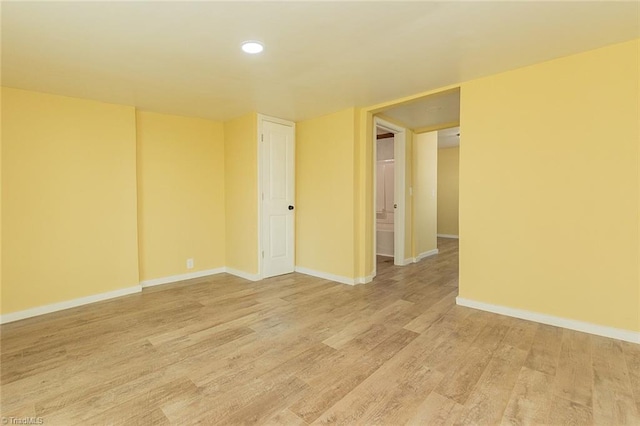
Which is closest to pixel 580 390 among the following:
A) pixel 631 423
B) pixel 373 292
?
pixel 631 423

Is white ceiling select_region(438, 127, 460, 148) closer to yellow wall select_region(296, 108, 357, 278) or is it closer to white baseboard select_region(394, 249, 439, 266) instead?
white baseboard select_region(394, 249, 439, 266)

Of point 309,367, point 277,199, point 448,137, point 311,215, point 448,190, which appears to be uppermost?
point 448,137

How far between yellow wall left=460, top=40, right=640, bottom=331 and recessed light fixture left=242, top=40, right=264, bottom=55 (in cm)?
200

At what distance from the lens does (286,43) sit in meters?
2.15

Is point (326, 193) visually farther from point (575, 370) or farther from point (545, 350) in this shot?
point (575, 370)

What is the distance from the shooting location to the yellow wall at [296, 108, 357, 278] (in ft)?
12.6

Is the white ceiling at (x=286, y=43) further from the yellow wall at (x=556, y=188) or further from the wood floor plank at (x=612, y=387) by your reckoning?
the wood floor plank at (x=612, y=387)

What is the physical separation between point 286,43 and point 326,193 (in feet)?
7.20

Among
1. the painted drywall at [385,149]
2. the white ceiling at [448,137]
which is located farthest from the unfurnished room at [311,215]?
the white ceiling at [448,137]

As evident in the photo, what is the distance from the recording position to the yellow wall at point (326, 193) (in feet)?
12.6

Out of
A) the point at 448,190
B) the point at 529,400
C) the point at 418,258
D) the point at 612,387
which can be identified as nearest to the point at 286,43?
the point at 529,400

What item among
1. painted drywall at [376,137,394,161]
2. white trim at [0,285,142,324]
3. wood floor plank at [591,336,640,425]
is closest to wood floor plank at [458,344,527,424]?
wood floor plank at [591,336,640,425]

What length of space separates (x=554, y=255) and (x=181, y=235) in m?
4.23

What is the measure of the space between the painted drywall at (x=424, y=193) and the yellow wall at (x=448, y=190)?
8.58 feet
